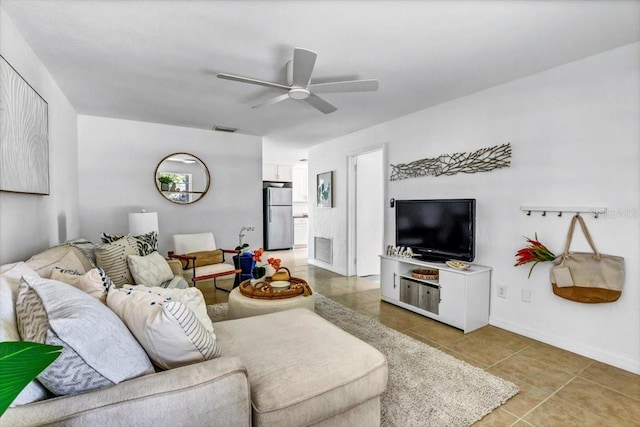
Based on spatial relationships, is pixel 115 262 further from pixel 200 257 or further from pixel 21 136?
pixel 200 257

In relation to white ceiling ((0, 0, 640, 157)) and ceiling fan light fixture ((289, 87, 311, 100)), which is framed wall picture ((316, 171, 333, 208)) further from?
ceiling fan light fixture ((289, 87, 311, 100))

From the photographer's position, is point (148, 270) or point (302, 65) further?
point (148, 270)

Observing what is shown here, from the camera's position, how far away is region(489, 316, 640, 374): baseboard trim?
227 cm

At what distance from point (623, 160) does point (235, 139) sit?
457cm

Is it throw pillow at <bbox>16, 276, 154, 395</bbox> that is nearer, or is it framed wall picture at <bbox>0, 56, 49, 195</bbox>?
throw pillow at <bbox>16, 276, 154, 395</bbox>

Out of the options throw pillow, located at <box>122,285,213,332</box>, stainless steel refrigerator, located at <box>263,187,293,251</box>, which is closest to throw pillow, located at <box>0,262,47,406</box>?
throw pillow, located at <box>122,285,213,332</box>

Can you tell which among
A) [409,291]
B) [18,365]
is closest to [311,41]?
[18,365]

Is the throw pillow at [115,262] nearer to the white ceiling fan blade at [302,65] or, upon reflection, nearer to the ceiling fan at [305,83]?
the ceiling fan at [305,83]

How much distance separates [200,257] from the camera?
3.96 meters

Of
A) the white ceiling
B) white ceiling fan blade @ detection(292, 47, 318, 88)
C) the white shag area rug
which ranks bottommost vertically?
the white shag area rug

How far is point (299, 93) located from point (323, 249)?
3633 millimetres

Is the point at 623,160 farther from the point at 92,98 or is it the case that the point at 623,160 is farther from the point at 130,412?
the point at 92,98

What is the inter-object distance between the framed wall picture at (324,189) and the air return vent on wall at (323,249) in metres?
0.64

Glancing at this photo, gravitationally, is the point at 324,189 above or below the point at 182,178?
below
